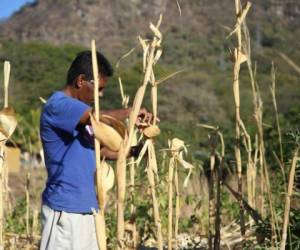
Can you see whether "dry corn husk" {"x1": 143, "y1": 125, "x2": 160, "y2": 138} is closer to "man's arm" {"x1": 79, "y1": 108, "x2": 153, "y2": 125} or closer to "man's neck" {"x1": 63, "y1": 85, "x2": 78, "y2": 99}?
"man's arm" {"x1": 79, "y1": 108, "x2": 153, "y2": 125}

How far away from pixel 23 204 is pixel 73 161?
2279 mm

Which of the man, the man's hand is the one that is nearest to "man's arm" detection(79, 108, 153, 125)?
the man's hand

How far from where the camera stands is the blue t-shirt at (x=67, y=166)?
7.20ft

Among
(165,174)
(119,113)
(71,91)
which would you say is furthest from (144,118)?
(165,174)

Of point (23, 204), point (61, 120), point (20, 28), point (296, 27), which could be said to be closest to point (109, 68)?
point (61, 120)

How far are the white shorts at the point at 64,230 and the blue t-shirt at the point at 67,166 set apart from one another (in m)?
0.02

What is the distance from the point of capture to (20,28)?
162 feet

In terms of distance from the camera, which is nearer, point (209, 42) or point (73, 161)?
point (73, 161)

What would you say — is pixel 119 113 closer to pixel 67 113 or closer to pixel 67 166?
pixel 67 113

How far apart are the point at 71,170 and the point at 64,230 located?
0.19 meters

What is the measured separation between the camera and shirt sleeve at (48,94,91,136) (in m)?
2.03

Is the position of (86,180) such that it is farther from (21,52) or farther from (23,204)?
(21,52)

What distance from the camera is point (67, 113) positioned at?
2068mm

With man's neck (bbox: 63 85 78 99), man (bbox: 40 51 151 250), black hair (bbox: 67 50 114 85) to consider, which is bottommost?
man (bbox: 40 51 151 250)
